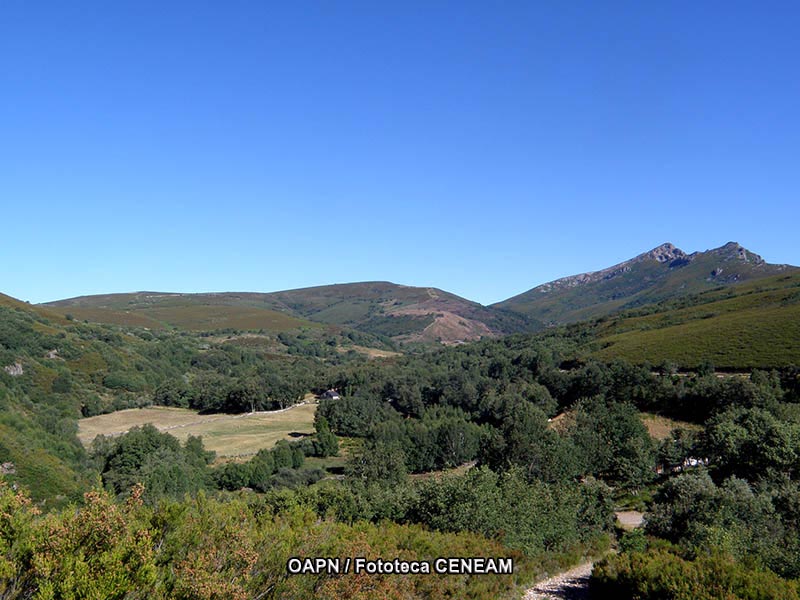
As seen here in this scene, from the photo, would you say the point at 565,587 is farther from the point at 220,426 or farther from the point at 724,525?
the point at 220,426

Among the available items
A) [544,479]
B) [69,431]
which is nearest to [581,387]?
[544,479]

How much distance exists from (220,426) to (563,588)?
84458 mm

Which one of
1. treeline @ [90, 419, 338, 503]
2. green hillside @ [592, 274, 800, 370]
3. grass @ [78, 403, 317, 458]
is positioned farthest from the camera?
grass @ [78, 403, 317, 458]

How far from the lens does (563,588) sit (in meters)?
20.3

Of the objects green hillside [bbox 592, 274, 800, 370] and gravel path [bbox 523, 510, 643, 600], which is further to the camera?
green hillside [bbox 592, 274, 800, 370]

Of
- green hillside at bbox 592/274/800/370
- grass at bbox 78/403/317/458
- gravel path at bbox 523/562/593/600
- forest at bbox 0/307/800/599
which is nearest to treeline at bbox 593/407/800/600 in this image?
forest at bbox 0/307/800/599

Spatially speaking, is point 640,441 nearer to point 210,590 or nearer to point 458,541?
point 458,541

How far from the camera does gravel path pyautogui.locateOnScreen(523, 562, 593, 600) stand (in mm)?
19109

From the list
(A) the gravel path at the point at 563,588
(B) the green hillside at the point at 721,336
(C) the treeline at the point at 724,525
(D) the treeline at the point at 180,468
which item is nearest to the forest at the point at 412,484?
(C) the treeline at the point at 724,525

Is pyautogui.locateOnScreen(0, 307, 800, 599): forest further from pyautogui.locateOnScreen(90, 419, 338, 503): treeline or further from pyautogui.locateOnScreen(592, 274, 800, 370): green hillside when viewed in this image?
pyautogui.locateOnScreen(592, 274, 800, 370): green hillside

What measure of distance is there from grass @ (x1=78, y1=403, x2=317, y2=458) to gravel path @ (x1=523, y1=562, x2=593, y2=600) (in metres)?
56.3

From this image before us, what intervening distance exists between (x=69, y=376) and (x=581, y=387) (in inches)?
3744

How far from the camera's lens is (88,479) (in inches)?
1761

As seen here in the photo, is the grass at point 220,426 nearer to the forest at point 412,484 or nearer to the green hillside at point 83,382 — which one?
the green hillside at point 83,382
